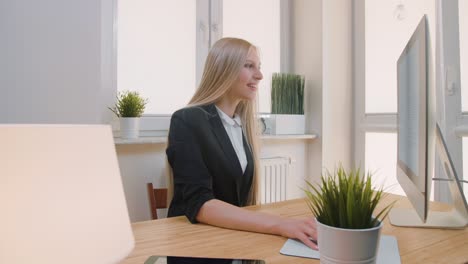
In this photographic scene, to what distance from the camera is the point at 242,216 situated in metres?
0.93

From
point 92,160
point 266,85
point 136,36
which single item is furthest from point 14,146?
point 266,85

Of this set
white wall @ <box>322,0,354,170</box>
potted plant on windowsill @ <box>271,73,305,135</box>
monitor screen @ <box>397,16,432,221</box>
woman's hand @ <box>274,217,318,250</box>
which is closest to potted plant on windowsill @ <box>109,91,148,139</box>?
potted plant on windowsill @ <box>271,73,305,135</box>

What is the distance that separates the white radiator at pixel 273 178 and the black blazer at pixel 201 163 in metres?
0.85

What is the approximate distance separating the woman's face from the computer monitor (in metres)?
0.59

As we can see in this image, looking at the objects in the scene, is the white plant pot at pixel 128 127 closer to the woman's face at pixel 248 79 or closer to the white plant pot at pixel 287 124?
the woman's face at pixel 248 79

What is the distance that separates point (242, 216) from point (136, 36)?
4.71 ft

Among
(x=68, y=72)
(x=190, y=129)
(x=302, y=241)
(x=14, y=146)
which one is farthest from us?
(x=68, y=72)

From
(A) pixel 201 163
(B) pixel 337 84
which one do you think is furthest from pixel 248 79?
(B) pixel 337 84

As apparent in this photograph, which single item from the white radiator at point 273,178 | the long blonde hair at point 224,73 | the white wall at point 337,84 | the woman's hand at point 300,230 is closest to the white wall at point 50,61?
the long blonde hair at point 224,73

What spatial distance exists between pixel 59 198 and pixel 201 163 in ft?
2.59

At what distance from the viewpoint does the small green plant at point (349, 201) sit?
55 centimetres

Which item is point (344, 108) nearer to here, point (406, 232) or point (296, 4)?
point (296, 4)

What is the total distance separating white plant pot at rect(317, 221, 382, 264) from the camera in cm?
54

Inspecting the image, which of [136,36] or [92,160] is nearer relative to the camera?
[92,160]
